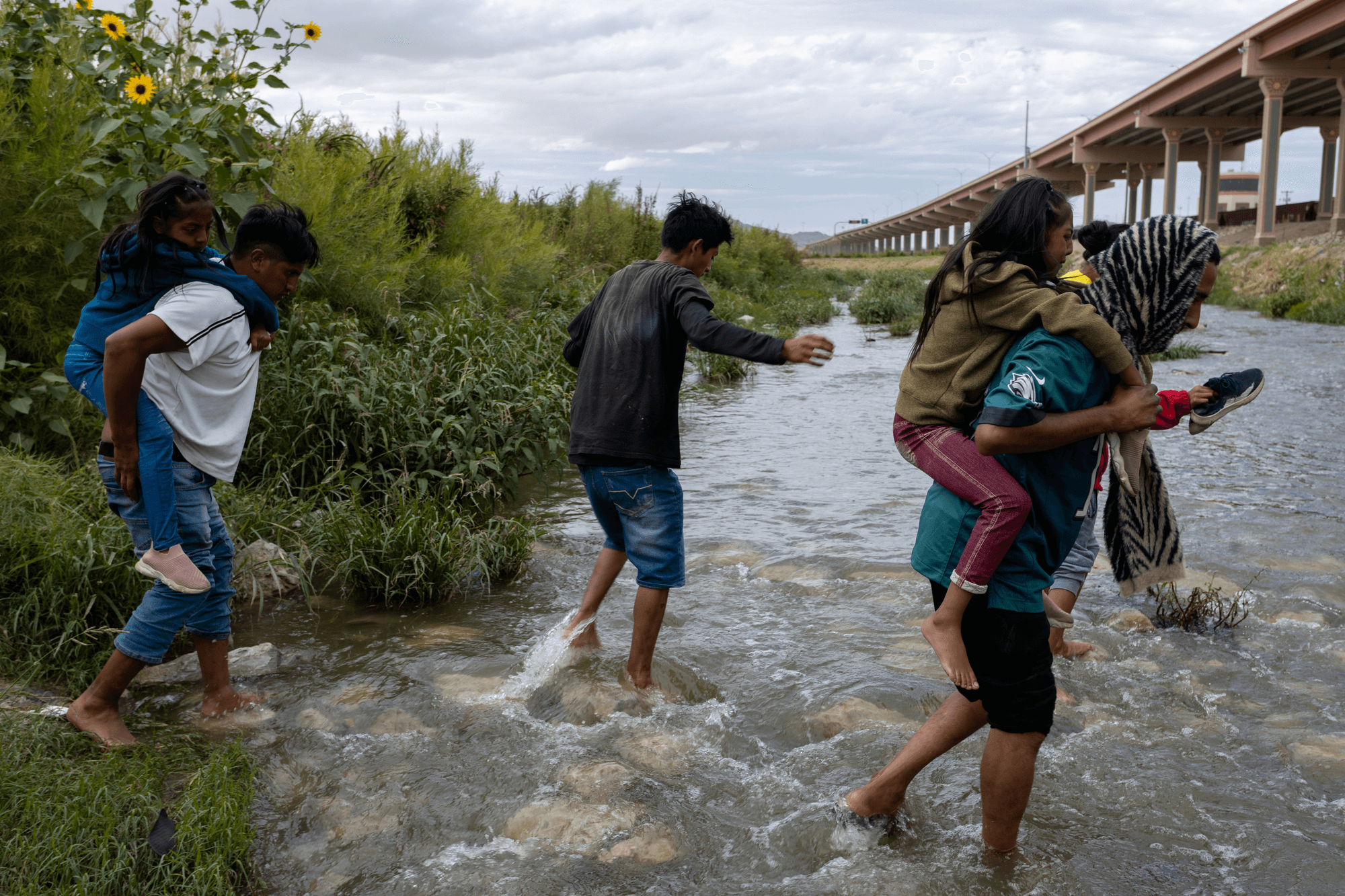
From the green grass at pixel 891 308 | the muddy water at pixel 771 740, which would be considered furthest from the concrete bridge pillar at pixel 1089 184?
the muddy water at pixel 771 740

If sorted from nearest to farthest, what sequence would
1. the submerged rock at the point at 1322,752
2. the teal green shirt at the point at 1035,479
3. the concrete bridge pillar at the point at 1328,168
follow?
1. the teal green shirt at the point at 1035,479
2. the submerged rock at the point at 1322,752
3. the concrete bridge pillar at the point at 1328,168

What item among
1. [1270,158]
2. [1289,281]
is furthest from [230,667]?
[1270,158]

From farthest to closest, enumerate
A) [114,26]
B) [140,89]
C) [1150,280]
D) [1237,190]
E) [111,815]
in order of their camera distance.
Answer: [1237,190] → [114,26] → [140,89] → [1150,280] → [111,815]

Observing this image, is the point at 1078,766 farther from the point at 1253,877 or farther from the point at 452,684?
the point at 452,684

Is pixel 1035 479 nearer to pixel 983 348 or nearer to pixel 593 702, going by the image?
pixel 983 348

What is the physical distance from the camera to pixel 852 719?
3621mm

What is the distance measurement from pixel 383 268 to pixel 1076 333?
249 inches

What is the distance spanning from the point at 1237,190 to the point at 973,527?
131397 millimetres

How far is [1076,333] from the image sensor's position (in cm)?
221

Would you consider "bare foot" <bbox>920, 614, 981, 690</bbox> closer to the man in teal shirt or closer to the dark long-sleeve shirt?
the man in teal shirt

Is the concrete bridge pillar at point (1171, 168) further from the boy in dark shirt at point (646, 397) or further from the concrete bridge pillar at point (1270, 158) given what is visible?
the boy in dark shirt at point (646, 397)

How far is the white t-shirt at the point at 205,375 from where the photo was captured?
2881mm

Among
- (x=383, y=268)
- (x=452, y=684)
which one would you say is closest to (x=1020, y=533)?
(x=452, y=684)

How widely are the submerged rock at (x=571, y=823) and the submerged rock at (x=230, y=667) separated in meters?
1.53
